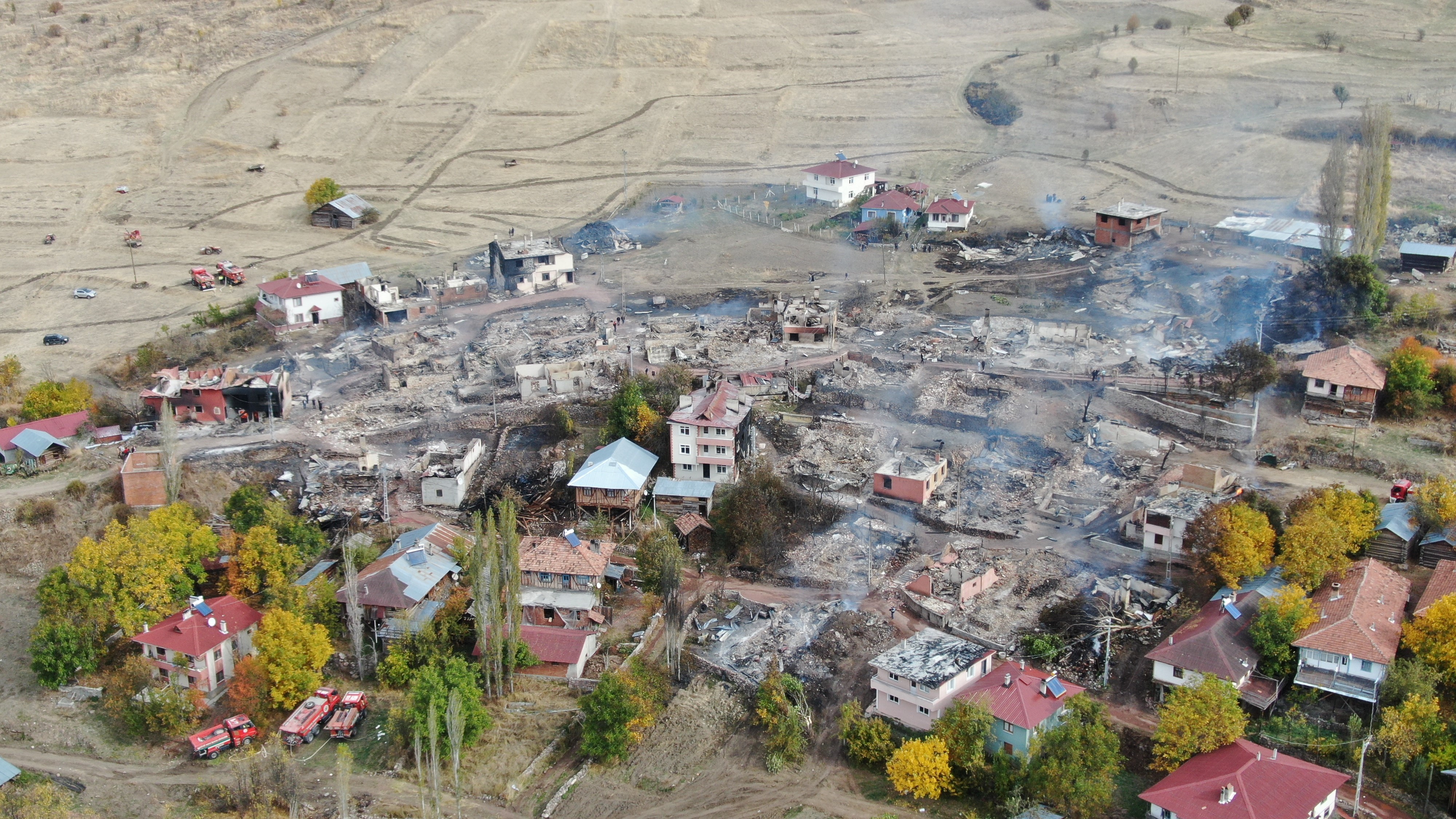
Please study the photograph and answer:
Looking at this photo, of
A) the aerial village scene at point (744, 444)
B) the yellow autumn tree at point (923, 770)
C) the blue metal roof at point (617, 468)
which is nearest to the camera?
the yellow autumn tree at point (923, 770)

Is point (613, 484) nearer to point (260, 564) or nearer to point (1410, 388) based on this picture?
point (260, 564)

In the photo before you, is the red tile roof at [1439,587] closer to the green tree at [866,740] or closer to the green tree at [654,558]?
the green tree at [866,740]

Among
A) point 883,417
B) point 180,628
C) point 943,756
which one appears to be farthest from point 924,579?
point 180,628

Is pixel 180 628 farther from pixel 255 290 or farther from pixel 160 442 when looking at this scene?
pixel 255 290

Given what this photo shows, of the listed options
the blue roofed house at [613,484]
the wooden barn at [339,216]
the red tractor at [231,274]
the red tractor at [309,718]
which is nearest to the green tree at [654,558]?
the blue roofed house at [613,484]

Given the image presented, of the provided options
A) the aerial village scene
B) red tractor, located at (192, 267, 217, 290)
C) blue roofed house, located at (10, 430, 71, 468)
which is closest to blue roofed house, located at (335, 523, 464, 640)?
the aerial village scene

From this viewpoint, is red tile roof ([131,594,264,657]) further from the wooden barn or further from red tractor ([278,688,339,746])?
the wooden barn
